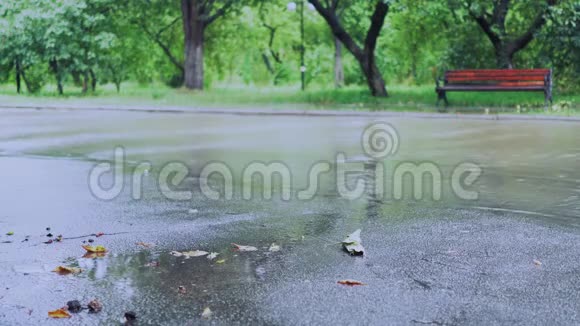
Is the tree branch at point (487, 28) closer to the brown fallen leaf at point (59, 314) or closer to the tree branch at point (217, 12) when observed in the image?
the tree branch at point (217, 12)

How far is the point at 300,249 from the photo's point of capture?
6.26m

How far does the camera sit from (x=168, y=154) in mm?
13359

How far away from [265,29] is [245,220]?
57.6m

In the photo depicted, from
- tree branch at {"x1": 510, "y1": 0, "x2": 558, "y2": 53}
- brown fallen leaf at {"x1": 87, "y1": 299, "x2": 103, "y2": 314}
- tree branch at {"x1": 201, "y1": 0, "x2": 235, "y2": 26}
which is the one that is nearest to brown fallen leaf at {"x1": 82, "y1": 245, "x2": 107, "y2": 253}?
brown fallen leaf at {"x1": 87, "y1": 299, "x2": 103, "y2": 314}

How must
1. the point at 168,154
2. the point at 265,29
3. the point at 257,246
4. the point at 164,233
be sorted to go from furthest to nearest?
the point at 265,29 < the point at 168,154 < the point at 164,233 < the point at 257,246

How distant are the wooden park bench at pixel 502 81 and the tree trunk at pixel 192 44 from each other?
1343 centimetres

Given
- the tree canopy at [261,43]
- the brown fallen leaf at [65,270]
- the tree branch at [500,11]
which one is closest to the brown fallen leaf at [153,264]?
the brown fallen leaf at [65,270]

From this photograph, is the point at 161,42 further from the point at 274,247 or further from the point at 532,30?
the point at 274,247

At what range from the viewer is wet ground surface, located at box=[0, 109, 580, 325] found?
473 cm

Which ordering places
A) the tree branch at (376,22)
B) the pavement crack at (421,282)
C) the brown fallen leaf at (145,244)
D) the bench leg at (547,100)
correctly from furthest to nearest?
the tree branch at (376,22) < the bench leg at (547,100) < the brown fallen leaf at (145,244) < the pavement crack at (421,282)

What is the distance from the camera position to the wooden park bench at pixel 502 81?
24672mm

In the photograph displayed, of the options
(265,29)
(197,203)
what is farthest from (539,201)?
(265,29)

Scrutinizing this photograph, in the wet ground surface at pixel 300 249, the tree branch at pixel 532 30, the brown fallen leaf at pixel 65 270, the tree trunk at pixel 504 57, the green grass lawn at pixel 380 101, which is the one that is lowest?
the green grass lawn at pixel 380 101

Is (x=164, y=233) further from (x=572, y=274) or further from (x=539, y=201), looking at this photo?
(x=539, y=201)
